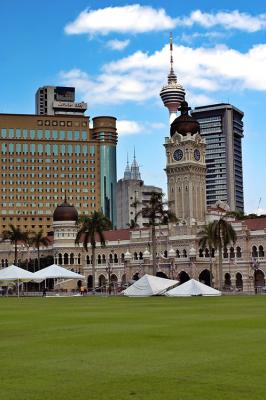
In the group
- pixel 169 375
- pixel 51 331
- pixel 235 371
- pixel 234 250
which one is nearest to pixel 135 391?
pixel 169 375

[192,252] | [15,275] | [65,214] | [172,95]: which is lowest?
[15,275]

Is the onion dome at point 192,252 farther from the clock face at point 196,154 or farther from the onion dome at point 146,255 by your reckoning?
the clock face at point 196,154

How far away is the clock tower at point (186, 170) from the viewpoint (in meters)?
141

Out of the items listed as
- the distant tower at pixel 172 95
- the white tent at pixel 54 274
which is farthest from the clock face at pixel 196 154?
the white tent at pixel 54 274

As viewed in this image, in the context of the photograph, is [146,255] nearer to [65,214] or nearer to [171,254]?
[171,254]

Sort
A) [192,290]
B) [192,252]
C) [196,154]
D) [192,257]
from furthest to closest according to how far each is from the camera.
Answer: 1. [196,154]
2. [192,257]
3. [192,252]
4. [192,290]

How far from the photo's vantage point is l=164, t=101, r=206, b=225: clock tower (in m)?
141

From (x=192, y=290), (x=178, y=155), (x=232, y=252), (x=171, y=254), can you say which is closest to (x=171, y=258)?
(x=171, y=254)

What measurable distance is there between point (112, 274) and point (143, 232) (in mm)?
10240

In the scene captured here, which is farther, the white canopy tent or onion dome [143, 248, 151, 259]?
onion dome [143, 248, 151, 259]

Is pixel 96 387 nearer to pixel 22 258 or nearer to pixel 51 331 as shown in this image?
pixel 51 331

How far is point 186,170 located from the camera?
463 feet

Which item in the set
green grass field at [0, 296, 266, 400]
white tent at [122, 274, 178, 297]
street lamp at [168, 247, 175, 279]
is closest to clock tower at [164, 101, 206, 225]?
street lamp at [168, 247, 175, 279]

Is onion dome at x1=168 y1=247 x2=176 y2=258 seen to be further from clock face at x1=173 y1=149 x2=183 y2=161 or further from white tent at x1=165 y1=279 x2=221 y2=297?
white tent at x1=165 y1=279 x2=221 y2=297
